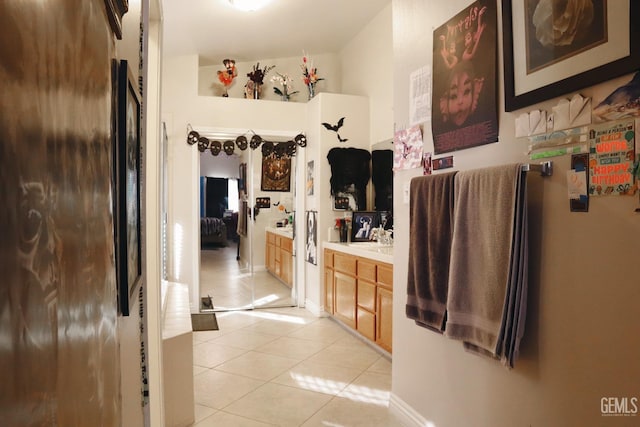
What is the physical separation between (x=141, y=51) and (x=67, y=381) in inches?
46.3

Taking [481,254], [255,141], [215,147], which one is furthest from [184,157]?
[481,254]

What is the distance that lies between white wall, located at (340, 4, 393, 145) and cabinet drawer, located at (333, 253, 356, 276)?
1338 millimetres

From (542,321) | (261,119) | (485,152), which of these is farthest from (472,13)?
(261,119)

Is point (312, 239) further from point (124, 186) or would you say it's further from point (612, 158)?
point (124, 186)

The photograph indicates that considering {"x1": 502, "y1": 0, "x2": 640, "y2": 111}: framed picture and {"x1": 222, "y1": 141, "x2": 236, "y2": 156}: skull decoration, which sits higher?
{"x1": 222, "y1": 141, "x2": 236, "y2": 156}: skull decoration

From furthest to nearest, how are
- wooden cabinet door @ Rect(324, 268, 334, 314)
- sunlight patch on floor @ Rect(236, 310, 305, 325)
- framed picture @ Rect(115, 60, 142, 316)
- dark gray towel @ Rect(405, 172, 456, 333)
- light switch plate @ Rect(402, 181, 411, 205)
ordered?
sunlight patch on floor @ Rect(236, 310, 305, 325), wooden cabinet door @ Rect(324, 268, 334, 314), light switch plate @ Rect(402, 181, 411, 205), dark gray towel @ Rect(405, 172, 456, 333), framed picture @ Rect(115, 60, 142, 316)

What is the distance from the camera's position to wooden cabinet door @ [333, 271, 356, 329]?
3.76 metres

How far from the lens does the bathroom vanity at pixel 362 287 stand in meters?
3.22

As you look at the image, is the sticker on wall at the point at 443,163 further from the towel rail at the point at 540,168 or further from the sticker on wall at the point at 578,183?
the sticker on wall at the point at 578,183

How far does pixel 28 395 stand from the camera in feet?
0.97

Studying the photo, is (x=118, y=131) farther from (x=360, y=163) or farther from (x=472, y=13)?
(x=360, y=163)

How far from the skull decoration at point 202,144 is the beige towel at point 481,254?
3.50 meters

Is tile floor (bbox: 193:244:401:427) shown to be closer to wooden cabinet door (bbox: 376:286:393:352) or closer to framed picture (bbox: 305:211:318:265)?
wooden cabinet door (bbox: 376:286:393:352)

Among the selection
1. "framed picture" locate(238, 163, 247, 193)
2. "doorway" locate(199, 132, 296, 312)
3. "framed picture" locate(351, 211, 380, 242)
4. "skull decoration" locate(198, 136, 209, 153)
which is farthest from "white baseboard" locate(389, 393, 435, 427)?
"skull decoration" locate(198, 136, 209, 153)
